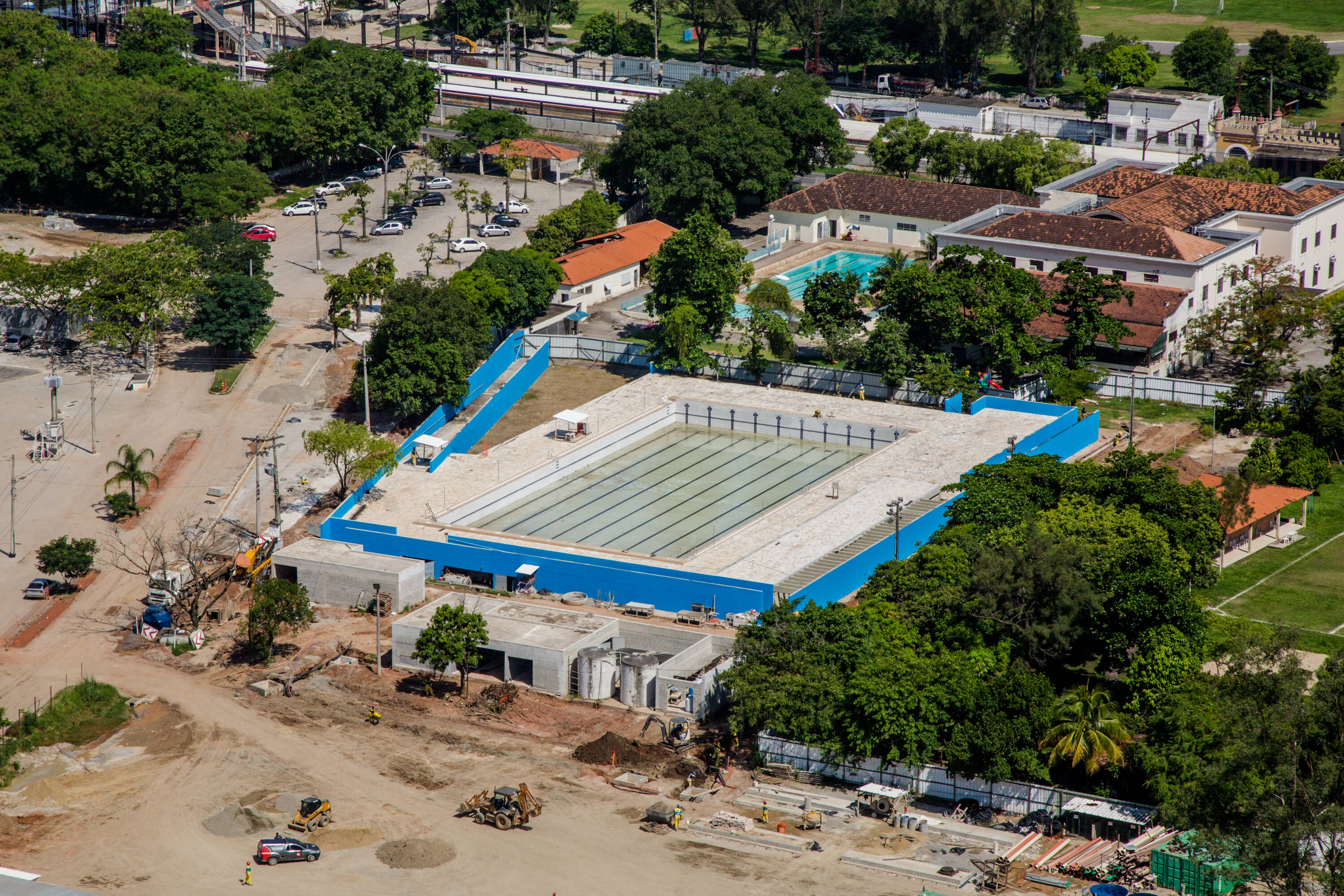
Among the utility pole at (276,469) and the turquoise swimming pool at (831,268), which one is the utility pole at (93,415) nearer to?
the utility pole at (276,469)

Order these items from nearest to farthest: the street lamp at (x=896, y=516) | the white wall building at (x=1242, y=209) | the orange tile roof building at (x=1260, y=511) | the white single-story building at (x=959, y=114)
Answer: the street lamp at (x=896, y=516)
the orange tile roof building at (x=1260, y=511)
the white wall building at (x=1242, y=209)
the white single-story building at (x=959, y=114)

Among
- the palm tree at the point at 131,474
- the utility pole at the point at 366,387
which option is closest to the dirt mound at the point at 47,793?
the palm tree at the point at 131,474

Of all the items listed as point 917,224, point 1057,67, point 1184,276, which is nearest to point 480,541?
point 1184,276

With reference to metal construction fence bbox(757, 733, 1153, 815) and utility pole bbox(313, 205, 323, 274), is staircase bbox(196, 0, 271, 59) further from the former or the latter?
metal construction fence bbox(757, 733, 1153, 815)

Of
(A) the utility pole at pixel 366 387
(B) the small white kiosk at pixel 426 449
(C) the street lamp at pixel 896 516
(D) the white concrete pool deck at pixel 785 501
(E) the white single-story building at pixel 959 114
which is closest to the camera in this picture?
(C) the street lamp at pixel 896 516

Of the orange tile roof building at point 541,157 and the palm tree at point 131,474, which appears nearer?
the palm tree at point 131,474

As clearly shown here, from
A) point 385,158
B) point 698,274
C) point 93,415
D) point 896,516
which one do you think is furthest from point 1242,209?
point 93,415

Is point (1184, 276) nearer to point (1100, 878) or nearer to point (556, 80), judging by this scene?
point (1100, 878)
